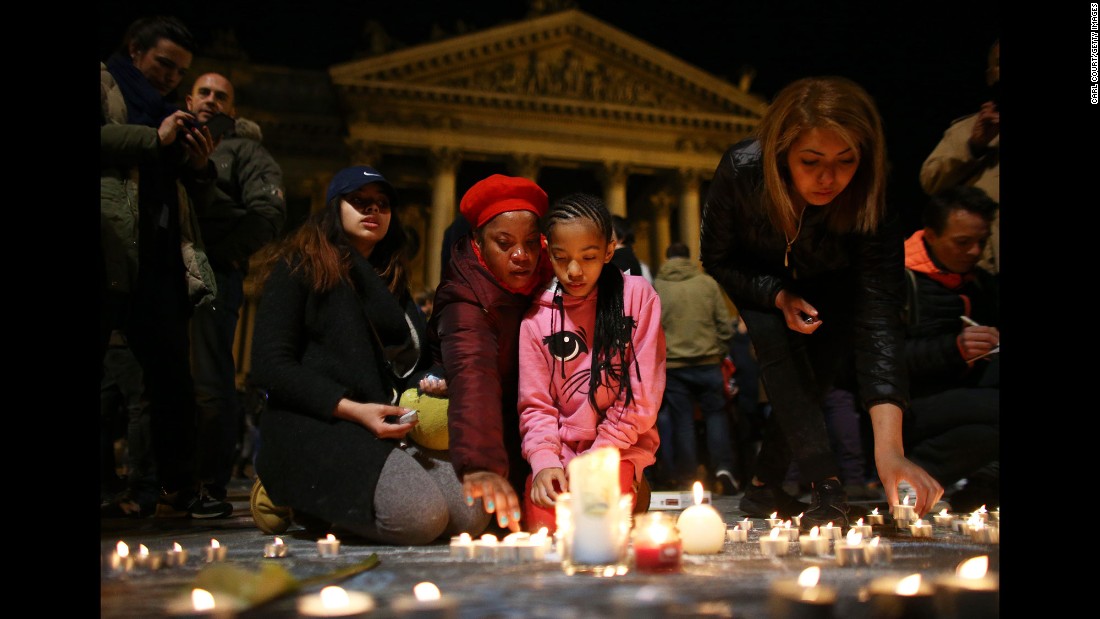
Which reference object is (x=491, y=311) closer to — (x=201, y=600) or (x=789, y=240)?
(x=789, y=240)

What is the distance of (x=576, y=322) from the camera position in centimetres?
258

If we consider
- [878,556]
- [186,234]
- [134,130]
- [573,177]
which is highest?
[573,177]

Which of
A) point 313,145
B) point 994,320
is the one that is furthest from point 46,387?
point 313,145

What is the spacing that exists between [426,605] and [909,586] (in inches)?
39.1

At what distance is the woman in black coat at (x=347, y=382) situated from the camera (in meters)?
2.50

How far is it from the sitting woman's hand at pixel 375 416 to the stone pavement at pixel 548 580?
354 millimetres

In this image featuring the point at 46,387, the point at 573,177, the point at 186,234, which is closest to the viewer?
the point at 46,387

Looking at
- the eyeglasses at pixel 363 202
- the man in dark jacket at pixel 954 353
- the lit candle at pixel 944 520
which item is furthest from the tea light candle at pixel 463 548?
the man in dark jacket at pixel 954 353

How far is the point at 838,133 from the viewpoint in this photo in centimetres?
258

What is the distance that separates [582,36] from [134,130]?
77.4 ft

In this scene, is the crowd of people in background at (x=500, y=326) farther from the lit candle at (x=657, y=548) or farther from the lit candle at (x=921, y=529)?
the lit candle at (x=657, y=548)

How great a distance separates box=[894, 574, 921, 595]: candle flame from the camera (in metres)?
1.64

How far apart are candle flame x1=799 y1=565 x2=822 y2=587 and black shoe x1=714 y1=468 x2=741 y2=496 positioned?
12.3 feet

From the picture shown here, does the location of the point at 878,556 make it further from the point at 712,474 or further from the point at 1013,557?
the point at 712,474
